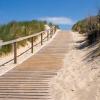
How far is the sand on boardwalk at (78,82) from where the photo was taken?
368 inches

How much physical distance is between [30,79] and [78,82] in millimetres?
1619

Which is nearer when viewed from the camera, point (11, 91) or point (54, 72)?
point (11, 91)

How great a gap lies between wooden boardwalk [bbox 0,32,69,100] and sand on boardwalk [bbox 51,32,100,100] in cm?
26

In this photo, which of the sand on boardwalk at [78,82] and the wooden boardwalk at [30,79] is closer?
the sand on boardwalk at [78,82]

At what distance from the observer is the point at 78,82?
10461 millimetres

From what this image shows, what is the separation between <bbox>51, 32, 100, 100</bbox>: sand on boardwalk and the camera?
934 cm

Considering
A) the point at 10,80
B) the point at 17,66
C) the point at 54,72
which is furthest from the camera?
the point at 17,66

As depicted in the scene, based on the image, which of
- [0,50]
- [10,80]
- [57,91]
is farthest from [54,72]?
[0,50]

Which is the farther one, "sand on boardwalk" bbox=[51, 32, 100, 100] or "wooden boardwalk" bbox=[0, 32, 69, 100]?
"wooden boardwalk" bbox=[0, 32, 69, 100]

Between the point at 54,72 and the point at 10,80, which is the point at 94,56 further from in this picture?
the point at 10,80

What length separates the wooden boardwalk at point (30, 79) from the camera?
9.67 metres

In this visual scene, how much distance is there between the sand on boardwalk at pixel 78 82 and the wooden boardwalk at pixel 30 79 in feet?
0.84

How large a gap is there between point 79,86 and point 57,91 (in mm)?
644

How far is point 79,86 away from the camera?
1009 cm
